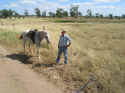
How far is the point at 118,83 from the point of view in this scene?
4855 mm

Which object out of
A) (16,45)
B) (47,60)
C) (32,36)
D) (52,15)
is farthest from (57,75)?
(52,15)

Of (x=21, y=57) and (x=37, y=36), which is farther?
(x=21, y=57)

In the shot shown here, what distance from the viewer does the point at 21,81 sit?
5426mm

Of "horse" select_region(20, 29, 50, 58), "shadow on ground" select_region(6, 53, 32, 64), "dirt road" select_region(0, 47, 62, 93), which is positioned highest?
"horse" select_region(20, 29, 50, 58)

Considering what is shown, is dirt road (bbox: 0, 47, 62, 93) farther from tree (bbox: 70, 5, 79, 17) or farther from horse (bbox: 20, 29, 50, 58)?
tree (bbox: 70, 5, 79, 17)

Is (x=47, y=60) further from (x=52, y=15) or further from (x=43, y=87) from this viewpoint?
(x=52, y=15)

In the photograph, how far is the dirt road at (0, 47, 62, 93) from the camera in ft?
15.7

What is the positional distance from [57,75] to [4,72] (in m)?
2.27

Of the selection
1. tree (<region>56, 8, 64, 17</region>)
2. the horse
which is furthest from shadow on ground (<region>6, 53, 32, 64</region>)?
tree (<region>56, 8, 64, 17</region>)

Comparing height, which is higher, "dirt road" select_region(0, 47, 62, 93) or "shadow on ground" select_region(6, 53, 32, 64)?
"shadow on ground" select_region(6, 53, 32, 64)

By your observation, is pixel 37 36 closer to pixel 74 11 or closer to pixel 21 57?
pixel 21 57

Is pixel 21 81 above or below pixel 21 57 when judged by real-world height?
below

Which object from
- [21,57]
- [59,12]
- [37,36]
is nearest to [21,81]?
[37,36]

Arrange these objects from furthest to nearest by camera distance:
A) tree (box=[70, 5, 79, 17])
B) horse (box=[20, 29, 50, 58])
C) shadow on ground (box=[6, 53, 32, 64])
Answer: tree (box=[70, 5, 79, 17]) < shadow on ground (box=[6, 53, 32, 64]) < horse (box=[20, 29, 50, 58])
